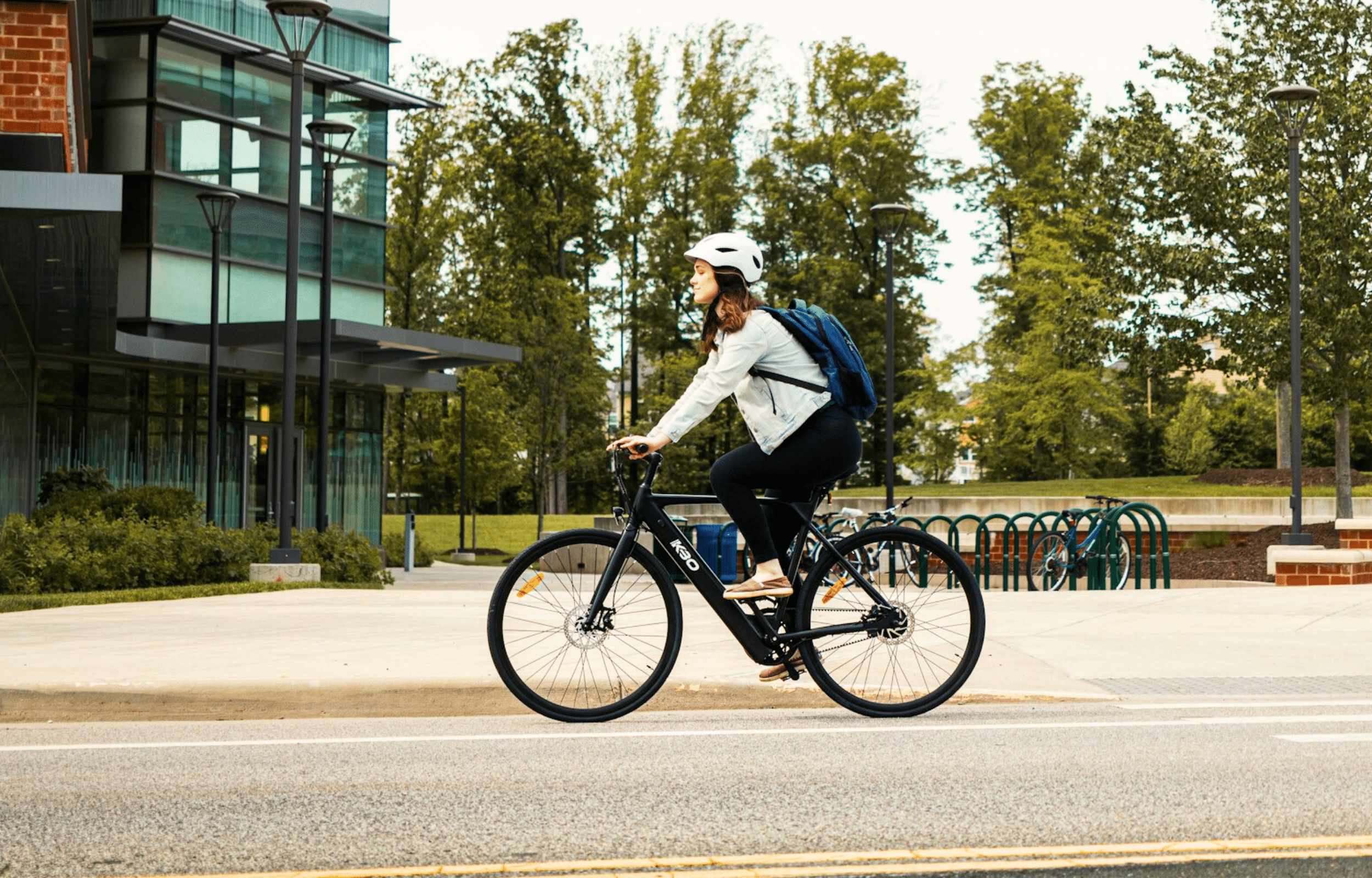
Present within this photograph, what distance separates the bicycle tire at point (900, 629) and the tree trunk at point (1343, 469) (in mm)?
23759

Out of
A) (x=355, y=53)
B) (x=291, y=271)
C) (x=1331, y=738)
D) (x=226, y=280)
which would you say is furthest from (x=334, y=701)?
(x=355, y=53)

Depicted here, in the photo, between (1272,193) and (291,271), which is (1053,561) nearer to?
(291,271)

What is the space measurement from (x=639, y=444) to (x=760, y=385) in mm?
615

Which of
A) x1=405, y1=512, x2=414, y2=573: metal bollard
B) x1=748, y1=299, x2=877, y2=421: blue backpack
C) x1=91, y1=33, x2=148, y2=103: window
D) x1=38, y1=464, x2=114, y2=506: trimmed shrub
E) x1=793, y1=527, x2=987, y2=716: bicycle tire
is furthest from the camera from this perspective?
x1=91, y1=33, x2=148, y2=103: window

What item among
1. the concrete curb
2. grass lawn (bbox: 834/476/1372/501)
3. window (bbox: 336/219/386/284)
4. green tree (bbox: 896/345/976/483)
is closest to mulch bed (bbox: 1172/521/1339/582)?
grass lawn (bbox: 834/476/1372/501)

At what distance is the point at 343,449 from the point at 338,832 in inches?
1273

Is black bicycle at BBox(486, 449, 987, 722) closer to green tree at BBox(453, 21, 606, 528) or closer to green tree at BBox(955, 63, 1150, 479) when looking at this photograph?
green tree at BBox(955, 63, 1150, 479)

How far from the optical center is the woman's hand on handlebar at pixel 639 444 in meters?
6.12

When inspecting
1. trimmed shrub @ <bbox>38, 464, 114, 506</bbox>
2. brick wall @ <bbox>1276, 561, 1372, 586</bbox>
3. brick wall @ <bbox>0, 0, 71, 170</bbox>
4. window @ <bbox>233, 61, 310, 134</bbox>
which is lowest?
brick wall @ <bbox>1276, 561, 1372, 586</bbox>

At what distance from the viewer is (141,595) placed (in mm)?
15086

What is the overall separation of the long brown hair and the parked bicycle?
44.3 feet

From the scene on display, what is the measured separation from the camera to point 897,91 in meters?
53.1

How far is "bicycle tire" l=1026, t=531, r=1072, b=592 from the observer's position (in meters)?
19.5

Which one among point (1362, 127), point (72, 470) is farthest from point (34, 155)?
point (1362, 127)
